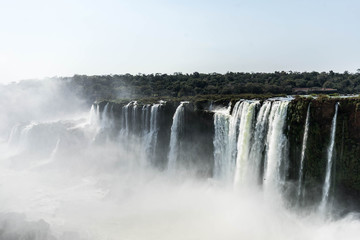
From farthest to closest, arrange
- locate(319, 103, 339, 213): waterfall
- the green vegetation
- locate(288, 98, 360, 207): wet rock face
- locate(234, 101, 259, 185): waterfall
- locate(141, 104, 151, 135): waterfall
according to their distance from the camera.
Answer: the green vegetation
locate(141, 104, 151, 135): waterfall
locate(234, 101, 259, 185): waterfall
locate(319, 103, 339, 213): waterfall
locate(288, 98, 360, 207): wet rock face

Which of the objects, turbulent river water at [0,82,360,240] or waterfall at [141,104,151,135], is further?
waterfall at [141,104,151,135]

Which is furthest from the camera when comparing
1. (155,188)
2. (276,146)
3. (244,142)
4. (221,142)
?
(155,188)

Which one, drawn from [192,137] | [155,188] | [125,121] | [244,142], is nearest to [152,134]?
[192,137]

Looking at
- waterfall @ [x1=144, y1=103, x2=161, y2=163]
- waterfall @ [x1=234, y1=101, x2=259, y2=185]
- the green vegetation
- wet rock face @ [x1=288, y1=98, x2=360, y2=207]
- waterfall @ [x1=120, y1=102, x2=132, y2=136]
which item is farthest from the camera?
the green vegetation

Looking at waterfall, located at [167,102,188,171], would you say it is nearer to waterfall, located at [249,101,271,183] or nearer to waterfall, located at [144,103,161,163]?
waterfall, located at [144,103,161,163]

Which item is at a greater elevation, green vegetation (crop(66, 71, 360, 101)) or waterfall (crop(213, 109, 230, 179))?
green vegetation (crop(66, 71, 360, 101))

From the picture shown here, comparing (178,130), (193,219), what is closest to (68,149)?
(178,130)

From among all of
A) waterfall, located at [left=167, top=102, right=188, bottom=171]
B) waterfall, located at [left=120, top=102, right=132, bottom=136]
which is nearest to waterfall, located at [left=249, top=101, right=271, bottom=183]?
waterfall, located at [left=167, top=102, right=188, bottom=171]

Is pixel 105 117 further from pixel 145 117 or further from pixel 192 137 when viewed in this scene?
pixel 192 137
